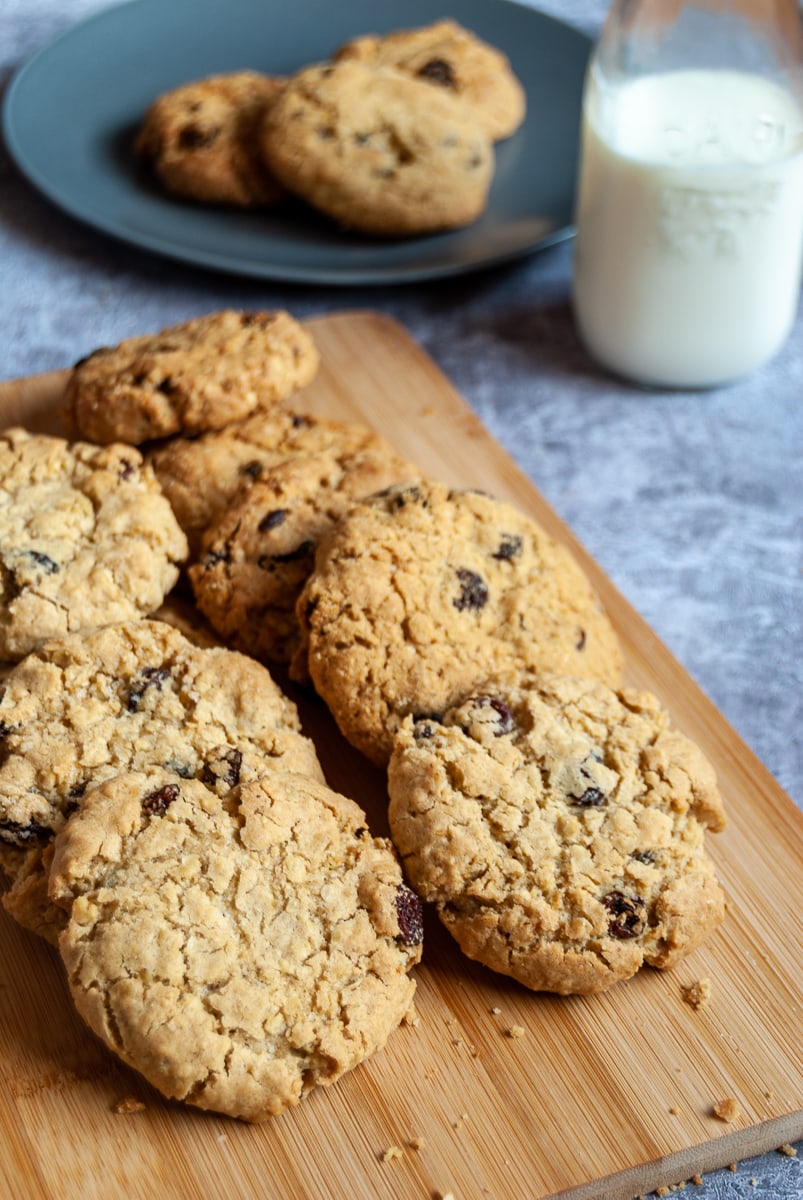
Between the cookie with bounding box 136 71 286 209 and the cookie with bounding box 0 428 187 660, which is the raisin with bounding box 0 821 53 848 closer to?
the cookie with bounding box 0 428 187 660

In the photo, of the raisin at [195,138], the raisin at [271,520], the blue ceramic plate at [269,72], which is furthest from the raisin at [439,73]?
the raisin at [271,520]

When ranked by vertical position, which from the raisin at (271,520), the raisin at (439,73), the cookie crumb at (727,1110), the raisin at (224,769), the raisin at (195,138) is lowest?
the cookie crumb at (727,1110)

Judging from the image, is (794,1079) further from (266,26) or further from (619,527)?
(266,26)

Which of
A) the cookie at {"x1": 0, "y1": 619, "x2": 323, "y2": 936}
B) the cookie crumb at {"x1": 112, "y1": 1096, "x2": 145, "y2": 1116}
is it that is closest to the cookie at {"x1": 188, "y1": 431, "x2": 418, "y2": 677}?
the cookie at {"x1": 0, "y1": 619, "x2": 323, "y2": 936}

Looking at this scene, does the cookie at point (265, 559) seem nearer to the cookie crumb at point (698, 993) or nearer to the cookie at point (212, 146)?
the cookie crumb at point (698, 993)

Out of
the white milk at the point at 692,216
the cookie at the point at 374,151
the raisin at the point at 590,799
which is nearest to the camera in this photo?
the raisin at the point at 590,799

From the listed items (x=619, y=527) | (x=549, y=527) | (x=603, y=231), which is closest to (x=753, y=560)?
(x=619, y=527)

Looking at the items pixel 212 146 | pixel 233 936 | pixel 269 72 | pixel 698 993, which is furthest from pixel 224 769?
pixel 269 72
